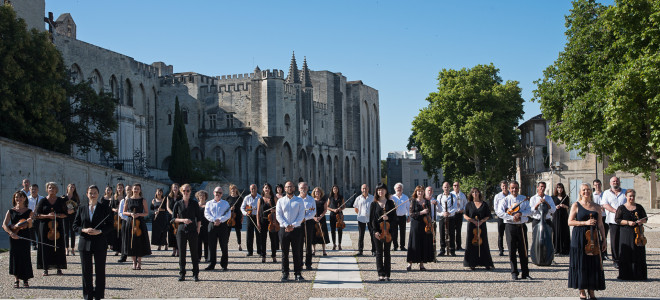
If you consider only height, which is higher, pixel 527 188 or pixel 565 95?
pixel 565 95

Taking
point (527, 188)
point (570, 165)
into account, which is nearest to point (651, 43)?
point (570, 165)

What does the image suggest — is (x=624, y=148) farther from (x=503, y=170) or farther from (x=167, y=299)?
(x=503, y=170)

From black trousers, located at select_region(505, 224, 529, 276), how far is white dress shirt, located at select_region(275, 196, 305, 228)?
3.88 metres

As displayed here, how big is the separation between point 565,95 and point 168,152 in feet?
176

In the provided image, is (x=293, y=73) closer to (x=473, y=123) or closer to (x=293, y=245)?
(x=473, y=123)

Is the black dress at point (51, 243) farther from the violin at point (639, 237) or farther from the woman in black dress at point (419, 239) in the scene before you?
the violin at point (639, 237)

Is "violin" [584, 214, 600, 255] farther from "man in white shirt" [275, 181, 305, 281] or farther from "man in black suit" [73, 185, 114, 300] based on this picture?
"man in black suit" [73, 185, 114, 300]

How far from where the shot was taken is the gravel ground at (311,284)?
11383mm

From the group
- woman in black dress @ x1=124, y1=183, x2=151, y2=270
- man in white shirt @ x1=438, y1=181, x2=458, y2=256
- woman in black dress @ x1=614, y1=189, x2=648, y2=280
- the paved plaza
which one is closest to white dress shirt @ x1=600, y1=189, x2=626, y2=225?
the paved plaza

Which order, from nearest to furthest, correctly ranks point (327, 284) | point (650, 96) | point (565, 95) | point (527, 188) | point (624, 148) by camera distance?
point (327, 284)
point (650, 96)
point (624, 148)
point (565, 95)
point (527, 188)

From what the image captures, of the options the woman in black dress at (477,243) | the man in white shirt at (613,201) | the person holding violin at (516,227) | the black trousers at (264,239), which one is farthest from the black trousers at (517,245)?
the black trousers at (264,239)

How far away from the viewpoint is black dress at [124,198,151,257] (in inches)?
585

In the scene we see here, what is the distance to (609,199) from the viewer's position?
15031 mm

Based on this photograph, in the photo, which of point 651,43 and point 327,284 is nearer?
point 327,284
